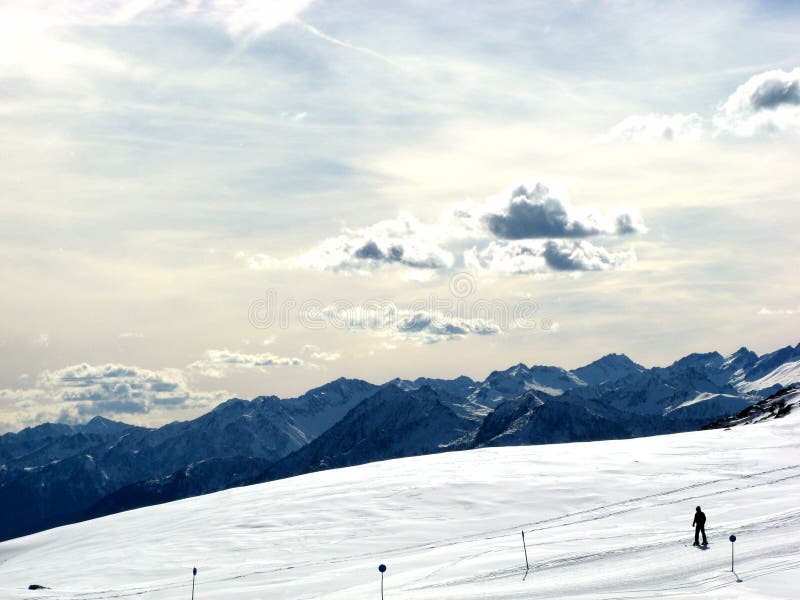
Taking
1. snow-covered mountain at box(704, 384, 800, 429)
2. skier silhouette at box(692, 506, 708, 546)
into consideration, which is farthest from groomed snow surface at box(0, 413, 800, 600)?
snow-covered mountain at box(704, 384, 800, 429)

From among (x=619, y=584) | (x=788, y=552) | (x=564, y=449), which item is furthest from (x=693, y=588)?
(x=564, y=449)

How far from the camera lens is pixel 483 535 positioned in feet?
125

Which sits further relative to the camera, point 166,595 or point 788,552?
point 166,595

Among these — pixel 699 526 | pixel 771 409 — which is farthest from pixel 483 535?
pixel 771 409

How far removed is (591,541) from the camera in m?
33.6

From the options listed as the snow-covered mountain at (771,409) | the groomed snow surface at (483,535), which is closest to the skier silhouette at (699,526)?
the groomed snow surface at (483,535)

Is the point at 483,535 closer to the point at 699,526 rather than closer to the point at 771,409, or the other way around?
the point at 699,526

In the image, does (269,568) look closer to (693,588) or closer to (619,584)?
(619,584)

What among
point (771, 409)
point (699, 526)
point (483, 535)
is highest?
point (699, 526)

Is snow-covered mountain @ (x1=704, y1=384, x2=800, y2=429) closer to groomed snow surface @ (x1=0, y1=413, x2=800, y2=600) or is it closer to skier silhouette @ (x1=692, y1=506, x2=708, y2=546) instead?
groomed snow surface @ (x1=0, y1=413, x2=800, y2=600)

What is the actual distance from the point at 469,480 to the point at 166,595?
71.5 ft

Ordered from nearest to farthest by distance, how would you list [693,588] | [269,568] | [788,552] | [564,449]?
[693,588]
[788,552]
[269,568]
[564,449]

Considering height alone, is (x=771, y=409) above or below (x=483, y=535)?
below

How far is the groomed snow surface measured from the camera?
93.4 feet
